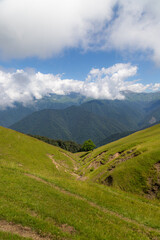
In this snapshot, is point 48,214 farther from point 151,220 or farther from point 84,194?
point 151,220

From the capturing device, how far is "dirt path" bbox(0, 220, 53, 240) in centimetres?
→ 905

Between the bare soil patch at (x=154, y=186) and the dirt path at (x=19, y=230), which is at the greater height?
the dirt path at (x=19, y=230)

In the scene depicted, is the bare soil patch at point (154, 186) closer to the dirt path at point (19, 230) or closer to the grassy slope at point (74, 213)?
the grassy slope at point (74, 213)

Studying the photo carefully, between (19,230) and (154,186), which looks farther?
(154,186)

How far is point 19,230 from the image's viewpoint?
9.41 meters

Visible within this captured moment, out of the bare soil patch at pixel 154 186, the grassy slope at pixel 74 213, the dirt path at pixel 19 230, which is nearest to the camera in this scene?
the dirt path at pixel 19 230

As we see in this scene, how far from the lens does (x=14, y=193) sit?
14352mm

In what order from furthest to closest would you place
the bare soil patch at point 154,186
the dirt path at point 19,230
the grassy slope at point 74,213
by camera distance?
the bare soil patch at point 154,186
the grassy slope at point 74,213
the dirt path at point 19,230

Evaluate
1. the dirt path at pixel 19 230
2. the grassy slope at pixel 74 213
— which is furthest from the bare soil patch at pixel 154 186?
the dirt path at pixel 19 230

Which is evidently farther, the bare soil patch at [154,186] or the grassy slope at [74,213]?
the bare soil patch at [154,186]

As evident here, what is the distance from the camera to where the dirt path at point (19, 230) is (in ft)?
29.7

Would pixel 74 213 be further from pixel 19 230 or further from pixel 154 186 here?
pixel 154 186

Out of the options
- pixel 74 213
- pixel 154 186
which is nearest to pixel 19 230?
pixel 74 213

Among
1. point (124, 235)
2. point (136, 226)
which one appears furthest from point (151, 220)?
point (124, 235)
